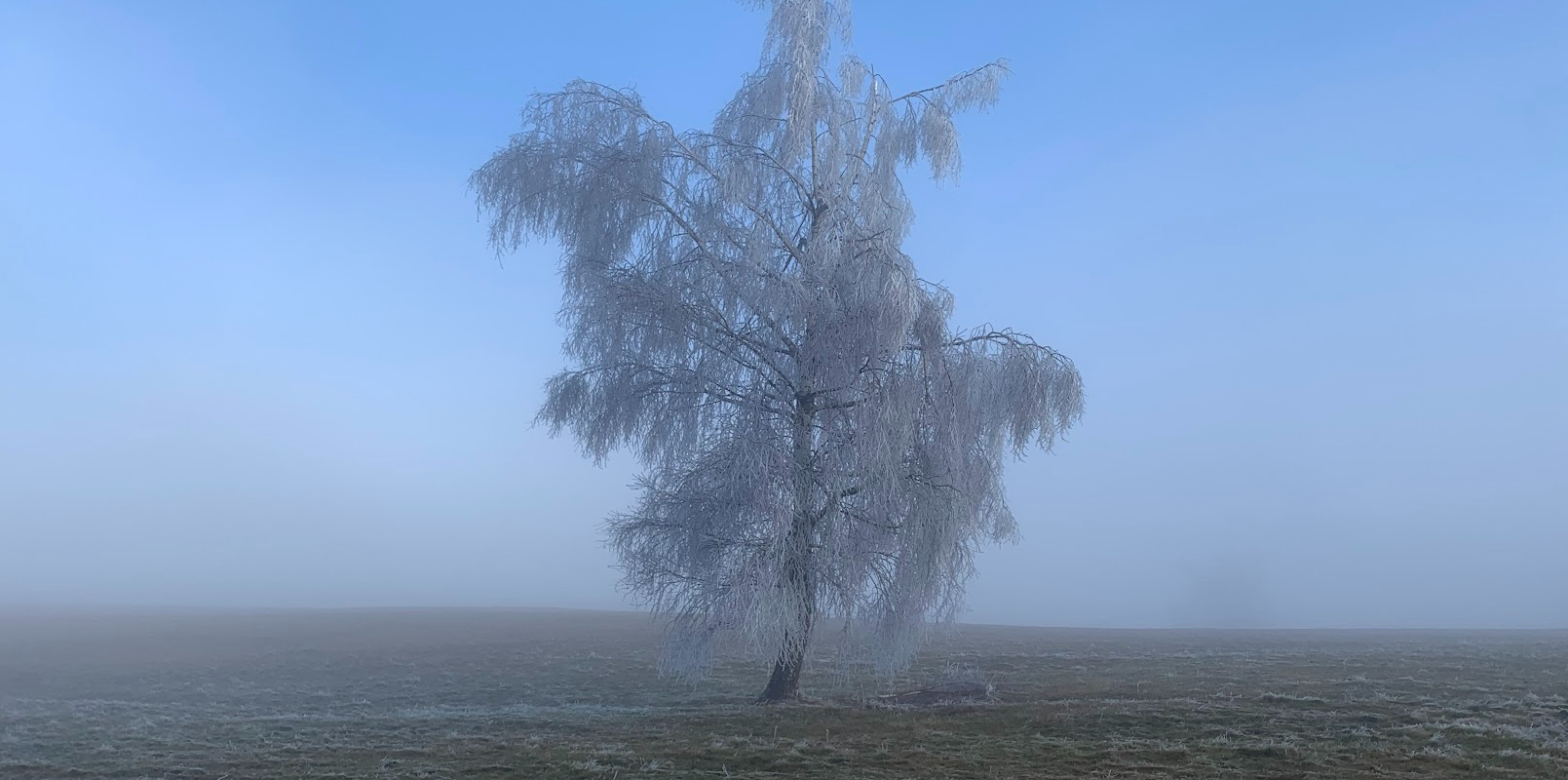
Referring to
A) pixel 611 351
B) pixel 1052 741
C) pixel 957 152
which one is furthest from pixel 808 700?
pixel 957 152

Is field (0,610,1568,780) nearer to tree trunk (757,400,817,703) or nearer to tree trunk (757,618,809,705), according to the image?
tree trunk (757,618,809,705)

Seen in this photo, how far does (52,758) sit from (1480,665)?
26533 millimetres

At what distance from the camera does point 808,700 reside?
18672mm

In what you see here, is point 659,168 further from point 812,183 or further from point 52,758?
point 52,758

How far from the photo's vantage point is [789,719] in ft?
53.7

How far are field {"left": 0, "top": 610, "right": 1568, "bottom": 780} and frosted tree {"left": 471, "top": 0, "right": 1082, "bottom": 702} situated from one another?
226 centimetres

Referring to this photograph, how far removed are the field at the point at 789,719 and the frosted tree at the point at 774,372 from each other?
2.26 m

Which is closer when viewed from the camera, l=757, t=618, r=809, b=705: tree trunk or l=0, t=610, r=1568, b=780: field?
l=0, t=610, r=1568, b=780: field

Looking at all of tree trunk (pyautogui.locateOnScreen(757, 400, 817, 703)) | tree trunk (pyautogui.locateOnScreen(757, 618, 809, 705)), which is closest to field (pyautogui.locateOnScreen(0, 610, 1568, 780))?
tree trunk (pyautogui.locateOnScreen(757, 618, 809, 705))

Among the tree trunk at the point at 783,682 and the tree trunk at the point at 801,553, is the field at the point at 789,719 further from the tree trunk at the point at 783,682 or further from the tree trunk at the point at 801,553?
the tree trunk at the point at 801,553

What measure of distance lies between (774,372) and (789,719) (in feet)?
19.5

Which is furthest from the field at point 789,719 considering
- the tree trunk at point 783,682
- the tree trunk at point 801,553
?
the tree trunk at point 801,553

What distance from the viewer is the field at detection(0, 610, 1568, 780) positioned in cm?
1225

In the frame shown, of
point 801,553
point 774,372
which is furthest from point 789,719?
point 774,372
